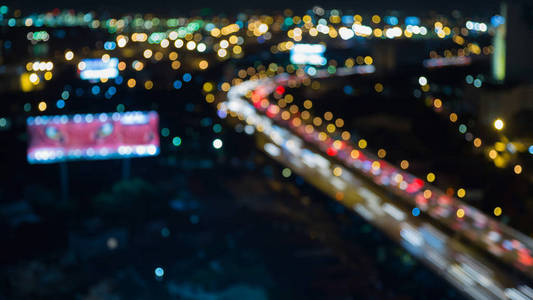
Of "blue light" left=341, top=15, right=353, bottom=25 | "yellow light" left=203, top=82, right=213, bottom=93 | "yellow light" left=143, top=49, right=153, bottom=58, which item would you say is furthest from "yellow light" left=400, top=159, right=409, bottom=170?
"blue light" left=341, top=15, right=353, bottom=25

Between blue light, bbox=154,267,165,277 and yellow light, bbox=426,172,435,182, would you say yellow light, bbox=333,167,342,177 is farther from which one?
blue light, bbox=154,267,165,277

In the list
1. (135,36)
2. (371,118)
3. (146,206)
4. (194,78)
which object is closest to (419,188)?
(146,206)

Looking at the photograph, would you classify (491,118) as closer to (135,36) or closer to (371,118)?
(371,118)

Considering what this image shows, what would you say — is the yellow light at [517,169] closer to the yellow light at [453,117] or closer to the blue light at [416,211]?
the blue light at [416,211]

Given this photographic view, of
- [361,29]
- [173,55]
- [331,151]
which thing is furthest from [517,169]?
[361,29]

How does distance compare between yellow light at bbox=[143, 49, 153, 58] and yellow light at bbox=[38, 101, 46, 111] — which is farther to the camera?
yellow light at bbox=[143, 49, 153, 58]

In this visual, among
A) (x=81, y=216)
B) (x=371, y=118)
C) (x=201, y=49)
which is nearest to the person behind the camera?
(x=81, y=216)
